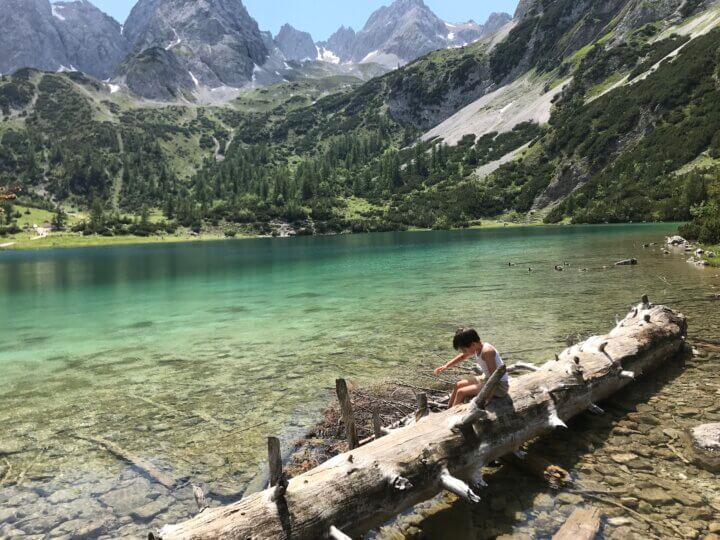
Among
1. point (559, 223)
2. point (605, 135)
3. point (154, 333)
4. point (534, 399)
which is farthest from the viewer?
point (605, 135)

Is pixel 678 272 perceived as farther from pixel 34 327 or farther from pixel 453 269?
pixel 34 327

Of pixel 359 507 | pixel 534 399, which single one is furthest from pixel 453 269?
pixel 359 507

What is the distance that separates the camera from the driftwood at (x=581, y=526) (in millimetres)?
7805

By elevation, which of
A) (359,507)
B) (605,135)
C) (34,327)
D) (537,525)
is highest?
(605,135)

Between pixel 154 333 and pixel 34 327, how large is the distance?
38.4 feet

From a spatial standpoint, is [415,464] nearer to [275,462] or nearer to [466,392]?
[466,392]

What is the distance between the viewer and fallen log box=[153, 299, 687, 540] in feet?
21.7

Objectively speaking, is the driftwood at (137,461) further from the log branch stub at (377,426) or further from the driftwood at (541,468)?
the driftwood at (541,468)

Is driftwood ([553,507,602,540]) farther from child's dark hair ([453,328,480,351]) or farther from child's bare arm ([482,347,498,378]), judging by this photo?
child's dark hair ([453,328,480,351])

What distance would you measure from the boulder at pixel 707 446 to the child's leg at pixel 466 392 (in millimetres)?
4772

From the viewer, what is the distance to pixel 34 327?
3509cm

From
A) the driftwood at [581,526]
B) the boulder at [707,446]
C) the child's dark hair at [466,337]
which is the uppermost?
the child's dark hair at [466,337]

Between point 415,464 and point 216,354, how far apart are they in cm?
1806

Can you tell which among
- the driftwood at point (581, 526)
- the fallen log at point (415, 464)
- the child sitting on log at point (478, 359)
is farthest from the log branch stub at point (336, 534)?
the child sitting on log at point (478, 359)
